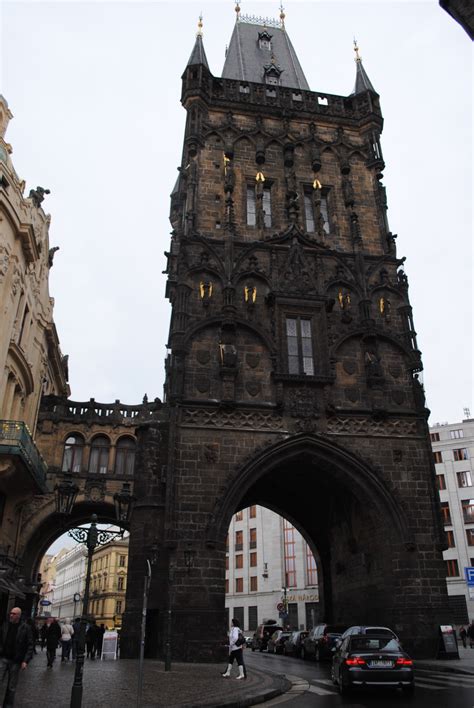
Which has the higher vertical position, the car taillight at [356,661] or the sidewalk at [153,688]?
the car taillight at [356,661]

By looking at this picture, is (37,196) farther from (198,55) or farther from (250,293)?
(198,55)

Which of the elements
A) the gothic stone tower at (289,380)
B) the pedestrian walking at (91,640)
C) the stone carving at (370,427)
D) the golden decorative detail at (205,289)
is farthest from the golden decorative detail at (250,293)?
the pedestrian walking at (91,640)

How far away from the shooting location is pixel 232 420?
72.4 feet

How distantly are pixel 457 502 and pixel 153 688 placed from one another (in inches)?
1779

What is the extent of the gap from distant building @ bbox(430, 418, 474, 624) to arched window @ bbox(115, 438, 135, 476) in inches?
1168

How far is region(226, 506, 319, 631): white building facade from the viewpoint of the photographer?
2066 inches

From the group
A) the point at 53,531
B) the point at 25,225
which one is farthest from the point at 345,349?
the point at 53,531

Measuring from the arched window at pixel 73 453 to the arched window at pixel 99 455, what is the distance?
600mm

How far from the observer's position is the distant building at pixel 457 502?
48031 mm

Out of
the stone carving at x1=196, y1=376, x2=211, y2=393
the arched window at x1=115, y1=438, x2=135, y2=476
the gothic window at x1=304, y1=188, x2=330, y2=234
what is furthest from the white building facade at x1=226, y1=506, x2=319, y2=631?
the stone carving at x1=196, y1=376, x2=211, y2=393

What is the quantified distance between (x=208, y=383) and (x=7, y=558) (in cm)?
1047

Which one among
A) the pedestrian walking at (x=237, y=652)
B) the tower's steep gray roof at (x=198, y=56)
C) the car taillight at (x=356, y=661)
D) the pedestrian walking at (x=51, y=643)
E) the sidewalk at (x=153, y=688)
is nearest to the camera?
the sidewalk at (x=153, y=688)

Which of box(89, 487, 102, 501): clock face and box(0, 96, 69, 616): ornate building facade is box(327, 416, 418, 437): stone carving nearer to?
box(0, 96, 69, 616): ornate building facade

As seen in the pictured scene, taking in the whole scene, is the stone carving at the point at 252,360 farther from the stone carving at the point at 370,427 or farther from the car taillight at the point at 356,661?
the car taillight at the point at 356,661
